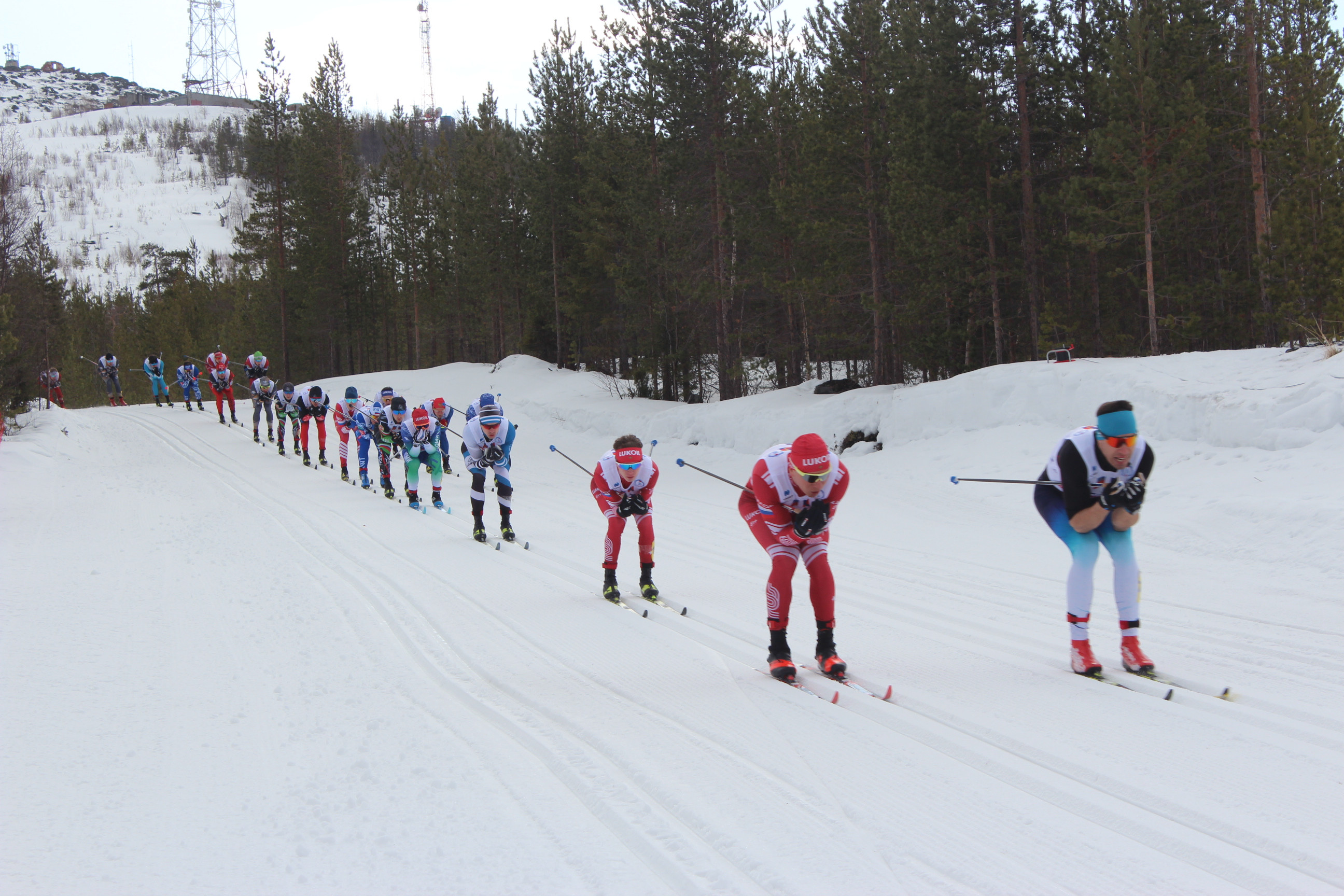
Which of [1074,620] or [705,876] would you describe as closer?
[705,876]

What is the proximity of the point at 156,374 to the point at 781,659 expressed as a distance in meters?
31.5

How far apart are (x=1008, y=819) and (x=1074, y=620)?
8.33 feet

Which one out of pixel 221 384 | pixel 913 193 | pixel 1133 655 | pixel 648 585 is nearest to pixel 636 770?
pixel 1133 655

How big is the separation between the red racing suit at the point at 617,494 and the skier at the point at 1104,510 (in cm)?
424

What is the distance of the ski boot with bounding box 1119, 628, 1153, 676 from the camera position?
598 cm

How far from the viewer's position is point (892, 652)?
270 inches

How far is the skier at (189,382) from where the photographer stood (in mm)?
31172

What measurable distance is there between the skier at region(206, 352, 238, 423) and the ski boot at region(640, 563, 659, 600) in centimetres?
2235

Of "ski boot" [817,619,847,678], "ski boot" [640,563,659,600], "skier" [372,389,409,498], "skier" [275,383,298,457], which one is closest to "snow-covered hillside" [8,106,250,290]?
"skier" [275,383,298,457]

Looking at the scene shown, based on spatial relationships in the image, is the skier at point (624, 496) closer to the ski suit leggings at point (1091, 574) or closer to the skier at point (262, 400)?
the ski suit leggings at point (1091, 574)

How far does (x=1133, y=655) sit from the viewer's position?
604 cm

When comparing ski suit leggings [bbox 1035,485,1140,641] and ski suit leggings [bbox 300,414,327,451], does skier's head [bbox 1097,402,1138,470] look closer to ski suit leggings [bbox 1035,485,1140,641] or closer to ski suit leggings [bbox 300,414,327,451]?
ski suit leggings [bbox 1035,485,1140,641]

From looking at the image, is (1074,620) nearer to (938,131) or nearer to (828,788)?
(828,788)

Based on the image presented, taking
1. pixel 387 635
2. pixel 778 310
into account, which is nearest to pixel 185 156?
pixel 778 310
